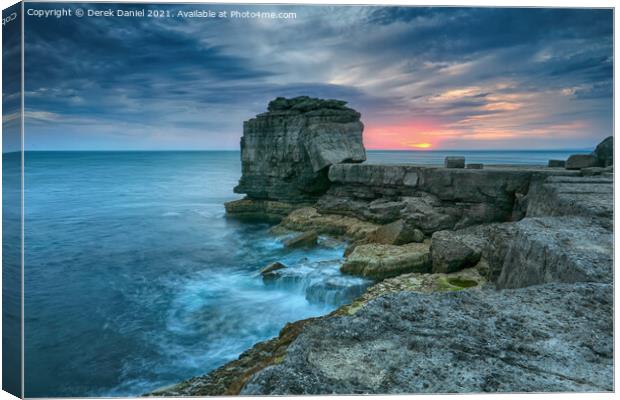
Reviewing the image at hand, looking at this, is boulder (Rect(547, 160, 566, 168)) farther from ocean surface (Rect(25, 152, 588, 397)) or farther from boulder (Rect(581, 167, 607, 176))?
boulder (Rect(581, 167, 607, 176))

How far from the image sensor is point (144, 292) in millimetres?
11945

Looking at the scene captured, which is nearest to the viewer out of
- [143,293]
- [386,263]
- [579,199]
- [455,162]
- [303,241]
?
[579,199]

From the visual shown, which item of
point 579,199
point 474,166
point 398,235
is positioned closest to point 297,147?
point 474,166

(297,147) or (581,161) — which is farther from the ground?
(297,147)

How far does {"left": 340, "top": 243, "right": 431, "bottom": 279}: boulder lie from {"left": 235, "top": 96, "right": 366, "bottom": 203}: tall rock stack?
29.0 ft

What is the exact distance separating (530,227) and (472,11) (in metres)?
2.52

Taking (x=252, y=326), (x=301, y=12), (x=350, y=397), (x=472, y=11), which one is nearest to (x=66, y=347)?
(x=252, y=326)

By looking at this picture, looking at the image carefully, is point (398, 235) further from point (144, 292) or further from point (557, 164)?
point (144, 292)

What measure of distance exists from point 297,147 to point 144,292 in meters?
11.6

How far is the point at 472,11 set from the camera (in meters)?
4.93

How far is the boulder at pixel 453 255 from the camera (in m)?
10.2

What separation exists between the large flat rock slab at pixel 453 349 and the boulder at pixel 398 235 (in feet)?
32.7

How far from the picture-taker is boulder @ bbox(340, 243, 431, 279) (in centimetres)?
1116

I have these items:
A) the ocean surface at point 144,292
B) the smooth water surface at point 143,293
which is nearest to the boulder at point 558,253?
the ocean surface at point 144,292
